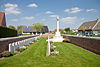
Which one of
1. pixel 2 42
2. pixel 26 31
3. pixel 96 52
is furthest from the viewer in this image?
pixel 26 31

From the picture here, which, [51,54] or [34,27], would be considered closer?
[51,54]

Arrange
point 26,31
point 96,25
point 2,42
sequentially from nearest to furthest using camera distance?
1. point 2,42
2. point 96,25
3. point 26,31

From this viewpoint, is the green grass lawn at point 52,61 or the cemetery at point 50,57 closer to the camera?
the green grass lawn at point 52,61

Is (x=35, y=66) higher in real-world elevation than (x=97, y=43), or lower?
lower

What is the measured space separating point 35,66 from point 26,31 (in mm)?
64060

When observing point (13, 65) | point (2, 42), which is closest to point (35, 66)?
point (13, 65)

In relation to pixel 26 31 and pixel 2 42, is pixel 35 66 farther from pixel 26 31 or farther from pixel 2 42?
pixel 26 31

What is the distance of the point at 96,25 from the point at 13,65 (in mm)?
44375

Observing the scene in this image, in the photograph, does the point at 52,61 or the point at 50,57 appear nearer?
the point at 52,61

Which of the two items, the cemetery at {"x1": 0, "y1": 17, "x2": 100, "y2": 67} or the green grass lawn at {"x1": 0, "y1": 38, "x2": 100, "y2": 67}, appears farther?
the cemetery at {"x1": 0, "y1": 17, "x2": 100, "y2": 67}

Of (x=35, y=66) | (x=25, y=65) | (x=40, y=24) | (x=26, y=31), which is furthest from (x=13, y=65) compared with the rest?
(x=40, y=24)

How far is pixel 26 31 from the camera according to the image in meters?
67.4

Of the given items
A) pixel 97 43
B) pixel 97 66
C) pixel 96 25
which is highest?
pixel 96 25

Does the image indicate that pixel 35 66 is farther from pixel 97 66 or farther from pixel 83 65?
pixel 97 66
